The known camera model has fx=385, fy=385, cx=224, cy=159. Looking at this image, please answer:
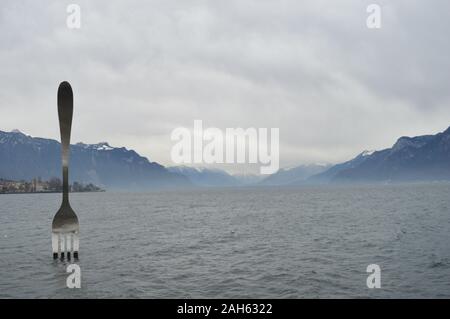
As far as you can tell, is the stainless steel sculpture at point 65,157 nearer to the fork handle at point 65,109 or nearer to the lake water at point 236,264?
the fork handle at point 65,109

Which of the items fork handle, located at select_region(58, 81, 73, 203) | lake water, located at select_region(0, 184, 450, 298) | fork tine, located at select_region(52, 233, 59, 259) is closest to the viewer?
lake water, located at select_region(0, 184, 450, 298)

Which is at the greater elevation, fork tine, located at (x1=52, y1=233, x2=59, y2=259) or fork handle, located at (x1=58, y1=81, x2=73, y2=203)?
fork handle, located at (x1=58, y1=81, x2=73, y2=203)

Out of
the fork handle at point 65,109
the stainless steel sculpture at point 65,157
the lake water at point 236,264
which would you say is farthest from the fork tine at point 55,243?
the fork handle at point 65,109

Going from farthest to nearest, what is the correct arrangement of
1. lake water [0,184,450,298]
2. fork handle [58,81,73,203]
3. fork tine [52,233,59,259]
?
fork tine [52,233,59,259] < fork handle [58,81,73,203] < lake water [0,184,450,298]

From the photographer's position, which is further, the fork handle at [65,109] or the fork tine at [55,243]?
the fork tine at [55,243]

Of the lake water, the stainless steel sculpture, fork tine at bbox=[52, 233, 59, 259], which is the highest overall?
the stainless steel sculpture

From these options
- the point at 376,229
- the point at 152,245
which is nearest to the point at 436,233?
the point at 376,229

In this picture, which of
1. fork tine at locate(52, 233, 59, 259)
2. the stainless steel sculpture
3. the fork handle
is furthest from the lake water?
the fork handle

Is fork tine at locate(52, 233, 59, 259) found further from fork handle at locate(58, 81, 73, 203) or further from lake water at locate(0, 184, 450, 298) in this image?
fork handle at locate(58, 81, 73, 203)

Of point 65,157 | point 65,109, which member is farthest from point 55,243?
point 65,109

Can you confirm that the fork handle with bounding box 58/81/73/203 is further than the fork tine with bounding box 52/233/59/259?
No

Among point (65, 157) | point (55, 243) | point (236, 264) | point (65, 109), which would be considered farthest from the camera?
point (236, 264)

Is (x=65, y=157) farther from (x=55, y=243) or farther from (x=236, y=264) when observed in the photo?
(x=236, y=264)
